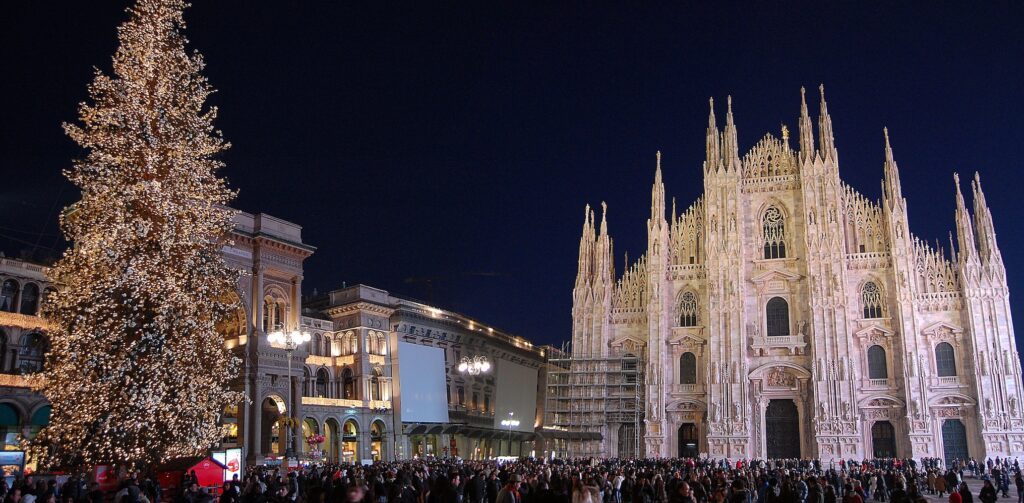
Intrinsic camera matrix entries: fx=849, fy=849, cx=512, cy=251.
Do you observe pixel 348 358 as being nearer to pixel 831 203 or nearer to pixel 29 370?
pixel 29 370

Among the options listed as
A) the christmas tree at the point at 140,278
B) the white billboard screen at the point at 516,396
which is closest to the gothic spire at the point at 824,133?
the white billboard screen at the point at 516,396

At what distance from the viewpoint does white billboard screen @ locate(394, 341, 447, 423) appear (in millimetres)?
55281

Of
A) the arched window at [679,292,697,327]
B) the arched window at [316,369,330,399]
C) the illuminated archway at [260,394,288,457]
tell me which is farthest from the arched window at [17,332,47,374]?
the arched window at [679,292,697,327]

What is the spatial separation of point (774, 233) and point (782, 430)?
12438 millimetres

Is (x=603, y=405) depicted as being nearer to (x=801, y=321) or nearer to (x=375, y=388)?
(x=801, y=321)

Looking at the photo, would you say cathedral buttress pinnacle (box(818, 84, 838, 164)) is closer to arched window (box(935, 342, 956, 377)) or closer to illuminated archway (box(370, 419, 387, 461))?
arched window (box(935, 342, 956, 377))

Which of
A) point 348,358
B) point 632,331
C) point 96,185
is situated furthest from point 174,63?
point 632,331

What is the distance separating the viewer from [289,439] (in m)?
45.5

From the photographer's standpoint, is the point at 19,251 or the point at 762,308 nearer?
the point at 19,251

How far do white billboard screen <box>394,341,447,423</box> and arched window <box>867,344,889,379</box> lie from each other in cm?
2716

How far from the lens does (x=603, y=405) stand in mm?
54250

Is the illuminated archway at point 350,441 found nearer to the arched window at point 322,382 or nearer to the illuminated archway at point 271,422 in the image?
the arched window at point 322,382

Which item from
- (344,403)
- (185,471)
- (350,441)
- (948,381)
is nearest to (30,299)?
(344,403)

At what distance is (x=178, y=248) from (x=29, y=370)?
68.5 ft
